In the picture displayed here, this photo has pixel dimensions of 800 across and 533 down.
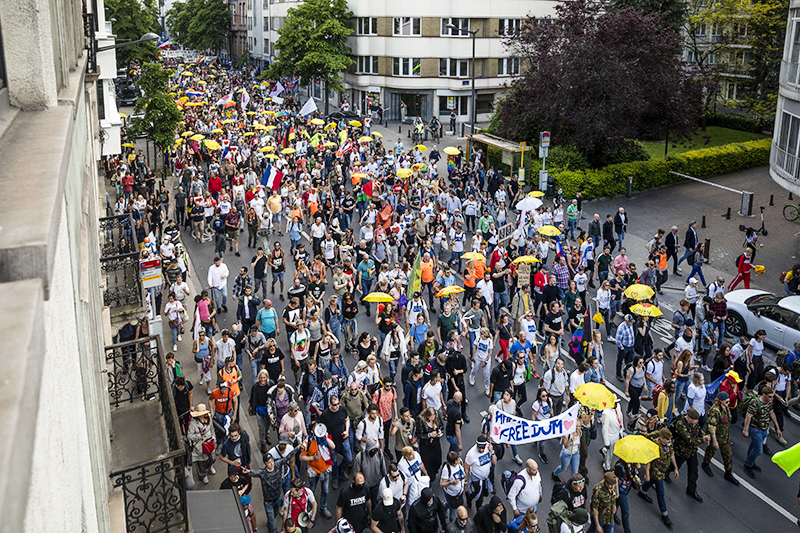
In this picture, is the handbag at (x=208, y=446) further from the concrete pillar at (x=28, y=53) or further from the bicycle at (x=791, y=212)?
the bicycle at (x=791, y=212)

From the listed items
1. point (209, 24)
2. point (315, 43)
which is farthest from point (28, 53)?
point (209, 24)

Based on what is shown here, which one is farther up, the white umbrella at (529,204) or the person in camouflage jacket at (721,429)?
the white umbrella at (529,204)

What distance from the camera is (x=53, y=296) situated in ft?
10.6

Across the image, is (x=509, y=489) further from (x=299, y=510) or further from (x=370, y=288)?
(x=370, y=288)

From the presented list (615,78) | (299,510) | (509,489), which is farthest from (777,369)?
(615,78)

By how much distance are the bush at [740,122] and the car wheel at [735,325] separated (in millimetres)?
33491

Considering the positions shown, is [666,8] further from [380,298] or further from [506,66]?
[380,298]

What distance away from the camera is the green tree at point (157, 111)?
31766 millimetres

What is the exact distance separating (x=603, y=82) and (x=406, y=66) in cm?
2489

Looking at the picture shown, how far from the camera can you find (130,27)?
6056 cm

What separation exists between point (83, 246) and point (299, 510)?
15.8 feet

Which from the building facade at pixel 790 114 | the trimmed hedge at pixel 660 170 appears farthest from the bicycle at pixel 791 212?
the trimmed hedge at pixel 660 170

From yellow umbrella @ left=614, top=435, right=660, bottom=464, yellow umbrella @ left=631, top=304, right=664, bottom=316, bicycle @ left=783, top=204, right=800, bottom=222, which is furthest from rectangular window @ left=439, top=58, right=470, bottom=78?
yellow umbrella @ left=614, top=435, right=660, bottom=464

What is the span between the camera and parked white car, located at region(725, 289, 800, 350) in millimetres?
16312
